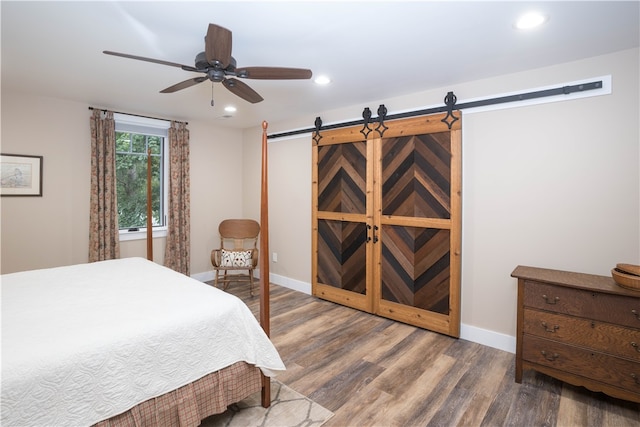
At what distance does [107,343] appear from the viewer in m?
1.51

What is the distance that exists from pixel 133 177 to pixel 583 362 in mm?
5122

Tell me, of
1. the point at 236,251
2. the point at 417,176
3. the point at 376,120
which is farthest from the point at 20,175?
the point at 417,176

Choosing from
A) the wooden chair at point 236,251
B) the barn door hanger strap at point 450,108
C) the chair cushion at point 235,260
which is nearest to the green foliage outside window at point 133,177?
the wooden chair at point 236,251

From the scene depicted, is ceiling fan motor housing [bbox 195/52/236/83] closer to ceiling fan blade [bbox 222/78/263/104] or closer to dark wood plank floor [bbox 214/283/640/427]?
ceiling fan blade [bbox 222/78/263/104]

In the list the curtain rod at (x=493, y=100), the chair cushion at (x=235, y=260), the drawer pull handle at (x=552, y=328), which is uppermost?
the curtain rod at (x=493, y=100)

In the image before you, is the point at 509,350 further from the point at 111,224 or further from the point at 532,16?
the point at 111,224

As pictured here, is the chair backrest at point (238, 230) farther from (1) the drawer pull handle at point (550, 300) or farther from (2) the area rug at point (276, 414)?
(1) the drawer pull handle at point (550, 300)

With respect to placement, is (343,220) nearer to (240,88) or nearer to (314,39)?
(240,88)

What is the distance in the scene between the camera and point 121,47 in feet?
7.71

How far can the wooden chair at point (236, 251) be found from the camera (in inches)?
176

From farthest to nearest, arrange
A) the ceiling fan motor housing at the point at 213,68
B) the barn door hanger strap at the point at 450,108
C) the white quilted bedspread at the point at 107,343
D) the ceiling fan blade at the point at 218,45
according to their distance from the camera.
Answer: the barn door hanger strap at the point at 450,108
the ceiling fan motor housing at the point at 213,68
the ceiling fan blade at the point at 218,45
the white quilted bedspread at the point at 107,343

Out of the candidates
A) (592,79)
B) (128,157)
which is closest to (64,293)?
(128,157)

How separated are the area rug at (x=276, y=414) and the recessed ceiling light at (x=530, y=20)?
8.93ft

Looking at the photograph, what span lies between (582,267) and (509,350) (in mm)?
951
